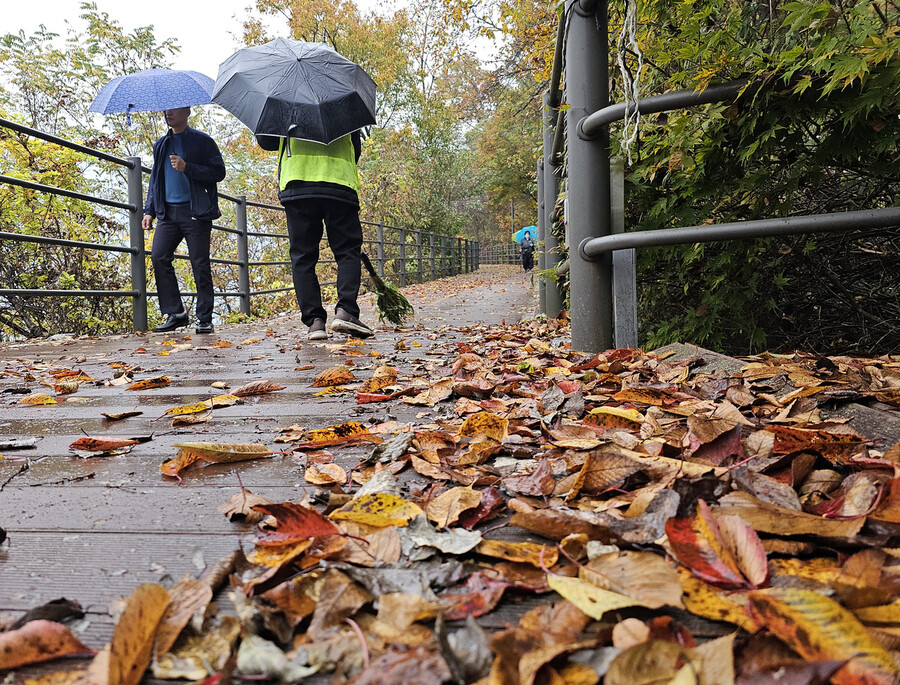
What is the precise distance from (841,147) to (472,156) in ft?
83.2

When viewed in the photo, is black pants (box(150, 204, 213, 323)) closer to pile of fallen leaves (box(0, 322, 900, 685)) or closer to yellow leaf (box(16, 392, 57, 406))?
yellow leaf (box(16, 392, 57, 406))

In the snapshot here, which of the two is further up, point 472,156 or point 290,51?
point 472,156

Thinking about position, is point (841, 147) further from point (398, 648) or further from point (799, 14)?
point (398, 648)

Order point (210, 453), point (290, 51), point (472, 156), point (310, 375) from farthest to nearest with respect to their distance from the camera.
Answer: point (472, 156) → point (290, 51) → point (310, 375) → point (210, 453)

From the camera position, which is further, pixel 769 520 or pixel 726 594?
pixel 769 520

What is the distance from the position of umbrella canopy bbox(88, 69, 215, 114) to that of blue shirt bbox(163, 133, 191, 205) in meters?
0.39

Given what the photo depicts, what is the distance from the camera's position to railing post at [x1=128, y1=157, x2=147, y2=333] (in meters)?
5.06

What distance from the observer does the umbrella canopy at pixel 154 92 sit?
5062mm

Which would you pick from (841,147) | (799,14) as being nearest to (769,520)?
(799,14)

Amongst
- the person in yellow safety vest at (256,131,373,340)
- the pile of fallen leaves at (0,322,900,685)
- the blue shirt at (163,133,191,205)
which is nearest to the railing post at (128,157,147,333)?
the blue shirt at (163,133,191,205)

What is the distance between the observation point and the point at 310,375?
250 cm

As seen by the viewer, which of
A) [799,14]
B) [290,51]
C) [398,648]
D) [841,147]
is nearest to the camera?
[398,648]

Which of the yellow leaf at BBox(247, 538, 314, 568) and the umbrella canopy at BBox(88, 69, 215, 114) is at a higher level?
the umbrella canopy at BBox(88, 69, 215, 114)

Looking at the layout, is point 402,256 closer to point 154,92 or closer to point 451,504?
point 154,92
